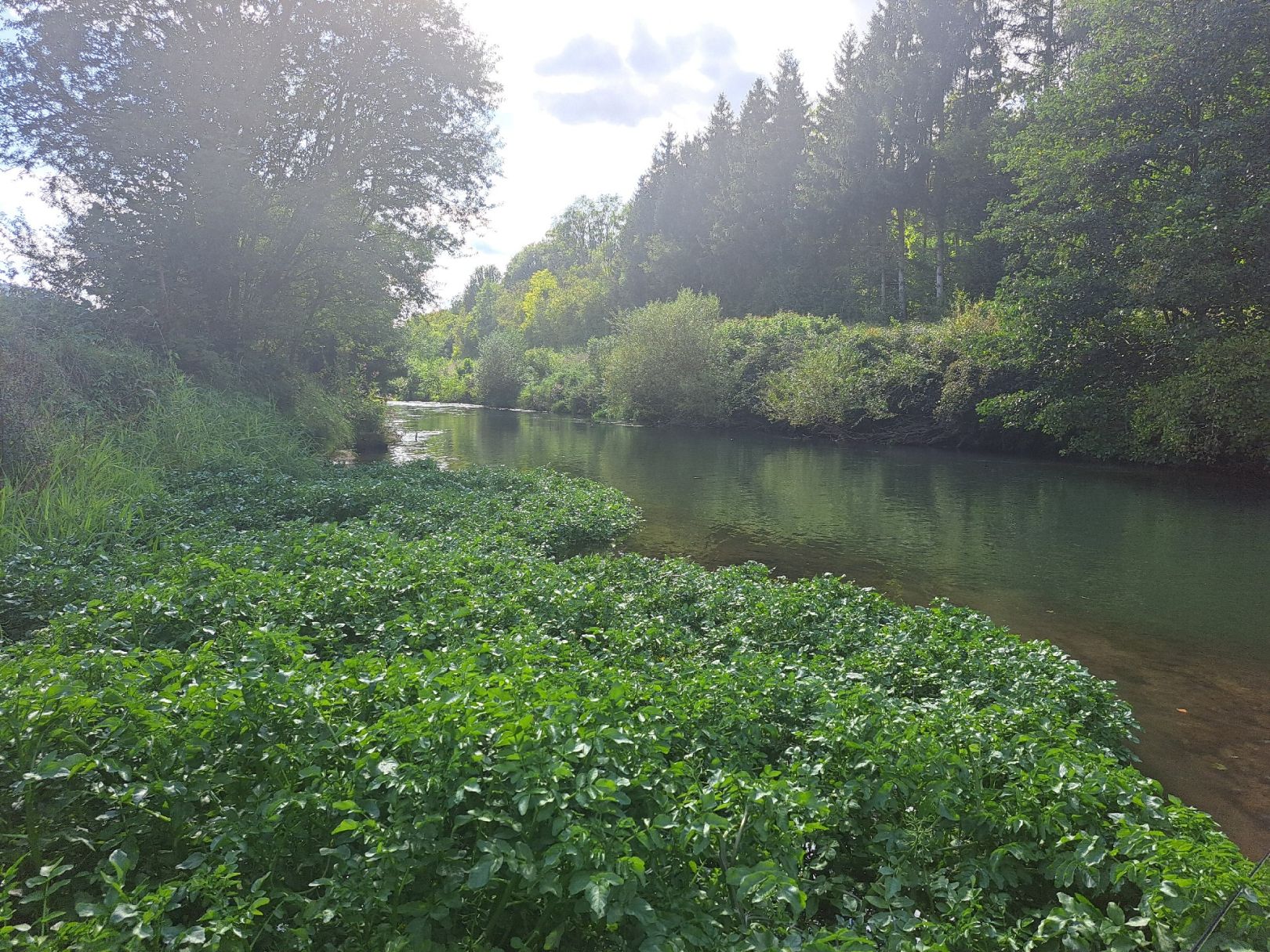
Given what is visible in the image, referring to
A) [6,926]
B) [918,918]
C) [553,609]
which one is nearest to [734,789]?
[918,918]

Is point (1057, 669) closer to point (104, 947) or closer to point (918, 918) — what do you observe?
point (918, 918)

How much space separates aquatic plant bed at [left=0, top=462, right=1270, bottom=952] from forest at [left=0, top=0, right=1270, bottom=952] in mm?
24

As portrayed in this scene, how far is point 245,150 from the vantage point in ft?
66.1

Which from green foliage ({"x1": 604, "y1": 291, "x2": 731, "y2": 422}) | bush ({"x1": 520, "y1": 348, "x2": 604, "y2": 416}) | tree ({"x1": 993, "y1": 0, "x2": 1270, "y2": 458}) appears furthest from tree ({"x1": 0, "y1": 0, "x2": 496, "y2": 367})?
bush ({"x1": 520, "y1": 348, "x2": 604, "y2": 416})

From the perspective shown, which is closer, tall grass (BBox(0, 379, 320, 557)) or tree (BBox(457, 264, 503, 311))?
tall grass (BBox(0, 379, 320, 557))

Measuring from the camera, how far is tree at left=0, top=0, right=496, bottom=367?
1858 cm

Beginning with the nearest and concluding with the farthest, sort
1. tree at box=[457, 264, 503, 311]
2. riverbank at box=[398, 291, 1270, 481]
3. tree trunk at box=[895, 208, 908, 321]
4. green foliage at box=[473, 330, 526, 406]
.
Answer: riverbank at box=[398, 291, 1270, 481] < tree trunk at box=[895, 208, 908, 321] < green foliage at box=[473, 330, 526, 406] < tree at box=[457, 264, 503, 311]

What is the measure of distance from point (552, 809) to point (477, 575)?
490cm

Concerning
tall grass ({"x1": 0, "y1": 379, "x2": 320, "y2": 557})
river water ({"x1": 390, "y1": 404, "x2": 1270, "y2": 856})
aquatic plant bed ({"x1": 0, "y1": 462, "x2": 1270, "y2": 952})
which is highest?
tall grass ({"x1": 0, "y1": 379, "x2": 320, "y2": 557})

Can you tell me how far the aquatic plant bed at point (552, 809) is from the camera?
8.71 feet

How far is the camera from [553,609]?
22.0 ft

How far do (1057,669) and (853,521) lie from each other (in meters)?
9.42

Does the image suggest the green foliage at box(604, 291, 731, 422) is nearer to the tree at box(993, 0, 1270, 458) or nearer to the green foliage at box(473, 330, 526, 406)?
the tree at box(993, 0, 1270, 458)

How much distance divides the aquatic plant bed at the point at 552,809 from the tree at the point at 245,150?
17.7 m
